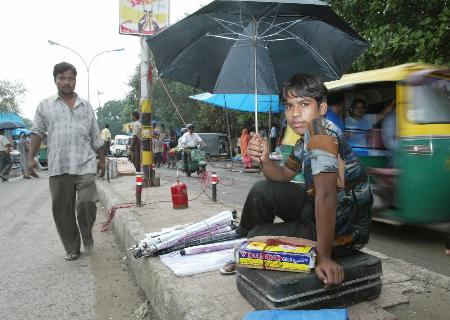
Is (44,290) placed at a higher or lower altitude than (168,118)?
lower

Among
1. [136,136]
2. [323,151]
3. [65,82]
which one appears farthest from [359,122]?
[136,136]

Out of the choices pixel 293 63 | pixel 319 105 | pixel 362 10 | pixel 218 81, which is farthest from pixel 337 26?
pixel 362 10

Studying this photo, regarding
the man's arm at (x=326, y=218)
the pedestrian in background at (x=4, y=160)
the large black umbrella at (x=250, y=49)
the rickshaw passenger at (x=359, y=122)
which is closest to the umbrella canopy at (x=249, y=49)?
the large black umbrella at (x=250, y=49)

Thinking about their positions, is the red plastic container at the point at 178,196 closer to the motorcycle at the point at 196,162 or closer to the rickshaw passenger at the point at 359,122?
the rickshaw passenger at the point at 359,122

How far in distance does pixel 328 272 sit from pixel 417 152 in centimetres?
275

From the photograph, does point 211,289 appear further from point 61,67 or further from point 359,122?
point 359,122

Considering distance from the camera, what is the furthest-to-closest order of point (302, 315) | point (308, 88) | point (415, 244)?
1. point (415, 244)
2. point (308, 88)
3. point (302, 315)

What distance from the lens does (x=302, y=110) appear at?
242cm

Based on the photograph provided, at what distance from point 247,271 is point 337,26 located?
96.0 inches

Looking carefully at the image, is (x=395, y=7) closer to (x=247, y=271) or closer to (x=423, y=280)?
(x=423, y=280)

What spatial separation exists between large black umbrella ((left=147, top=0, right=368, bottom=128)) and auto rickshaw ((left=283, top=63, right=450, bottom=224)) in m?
1.02

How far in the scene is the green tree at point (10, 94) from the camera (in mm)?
64750

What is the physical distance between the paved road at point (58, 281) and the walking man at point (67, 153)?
331 mm

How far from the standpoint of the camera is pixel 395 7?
8.90 metres
